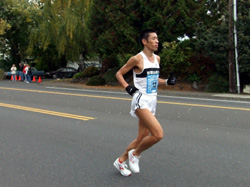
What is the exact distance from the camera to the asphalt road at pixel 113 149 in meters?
4.16

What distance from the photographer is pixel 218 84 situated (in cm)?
1656

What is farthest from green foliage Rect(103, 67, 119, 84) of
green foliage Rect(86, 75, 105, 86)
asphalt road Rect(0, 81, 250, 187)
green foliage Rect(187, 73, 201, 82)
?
asphalt road Rect(0, 81, 250, 187)

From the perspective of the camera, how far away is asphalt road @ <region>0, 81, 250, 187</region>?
4164 mm

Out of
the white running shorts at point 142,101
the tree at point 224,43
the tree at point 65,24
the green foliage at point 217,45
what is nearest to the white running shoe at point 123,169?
the white running shorts at point 142,101

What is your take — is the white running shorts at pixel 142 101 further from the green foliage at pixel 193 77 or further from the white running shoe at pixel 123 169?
the green foliage at pixel 193 77

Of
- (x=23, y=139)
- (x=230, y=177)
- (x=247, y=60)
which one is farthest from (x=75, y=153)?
(x=247, y=60)

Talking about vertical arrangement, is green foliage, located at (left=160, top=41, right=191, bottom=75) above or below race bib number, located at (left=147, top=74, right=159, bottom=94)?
above

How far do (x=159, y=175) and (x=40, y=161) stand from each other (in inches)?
80.4

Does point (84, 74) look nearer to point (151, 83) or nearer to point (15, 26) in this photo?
point (15, 26)

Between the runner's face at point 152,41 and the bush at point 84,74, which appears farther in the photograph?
the bush at point 84,74

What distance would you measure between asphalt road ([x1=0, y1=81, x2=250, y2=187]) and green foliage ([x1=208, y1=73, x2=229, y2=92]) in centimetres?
736

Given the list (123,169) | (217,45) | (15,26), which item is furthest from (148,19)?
(15,26)

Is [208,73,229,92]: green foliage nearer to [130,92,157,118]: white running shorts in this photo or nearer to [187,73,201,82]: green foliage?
[187,73,201,82]: green foliage

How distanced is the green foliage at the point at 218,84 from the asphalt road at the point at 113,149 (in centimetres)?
736
